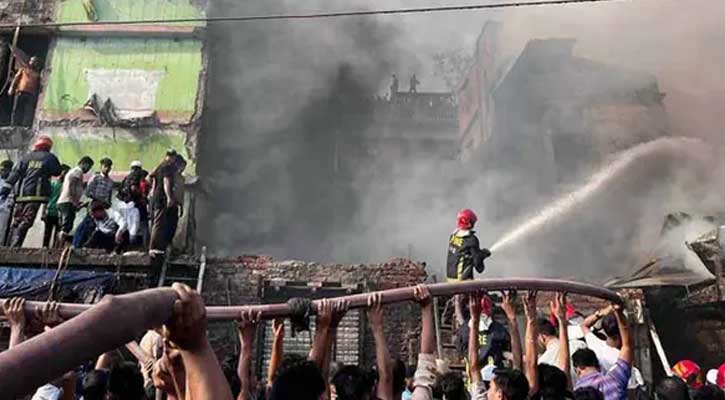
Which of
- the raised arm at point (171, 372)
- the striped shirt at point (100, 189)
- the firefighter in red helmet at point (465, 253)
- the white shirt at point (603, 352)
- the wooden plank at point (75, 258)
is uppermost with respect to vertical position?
the striped shirt at point (100, 189)

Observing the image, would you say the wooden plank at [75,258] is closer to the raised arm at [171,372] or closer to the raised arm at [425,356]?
the raised arm at [425,356]

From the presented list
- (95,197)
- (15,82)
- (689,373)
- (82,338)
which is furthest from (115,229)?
(82,338)

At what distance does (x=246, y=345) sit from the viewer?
3283mm

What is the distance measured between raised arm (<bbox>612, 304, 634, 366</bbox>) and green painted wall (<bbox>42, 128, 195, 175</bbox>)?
10766 mm

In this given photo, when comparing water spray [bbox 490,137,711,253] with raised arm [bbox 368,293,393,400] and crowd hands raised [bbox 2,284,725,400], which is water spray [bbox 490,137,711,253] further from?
raised arm [bbox 368,293,393,400]

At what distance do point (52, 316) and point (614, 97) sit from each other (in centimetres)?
1971

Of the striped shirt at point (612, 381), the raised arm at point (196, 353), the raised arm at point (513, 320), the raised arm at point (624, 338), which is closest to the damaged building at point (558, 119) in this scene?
Result: the raised arm at point (624, 338)

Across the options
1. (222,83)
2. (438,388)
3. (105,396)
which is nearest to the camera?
(105,396)

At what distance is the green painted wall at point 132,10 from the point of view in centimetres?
1441

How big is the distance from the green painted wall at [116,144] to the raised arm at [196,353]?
12314 millimetres

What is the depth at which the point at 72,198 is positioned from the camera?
401 inches

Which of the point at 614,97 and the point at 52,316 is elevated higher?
the point at 614,97

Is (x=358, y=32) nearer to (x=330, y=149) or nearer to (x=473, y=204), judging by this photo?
(x=330, y=149)

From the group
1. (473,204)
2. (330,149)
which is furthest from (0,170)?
(473,204)
